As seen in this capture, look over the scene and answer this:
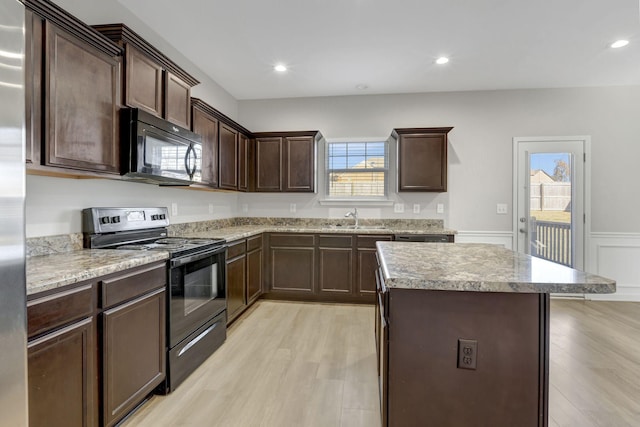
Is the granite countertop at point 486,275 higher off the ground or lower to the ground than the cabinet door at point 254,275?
higher

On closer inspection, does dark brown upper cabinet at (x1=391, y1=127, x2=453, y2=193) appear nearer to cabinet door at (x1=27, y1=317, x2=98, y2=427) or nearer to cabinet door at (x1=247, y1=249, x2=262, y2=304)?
cabinet door at (x1=247, y1=249, x2=262, y2=304)

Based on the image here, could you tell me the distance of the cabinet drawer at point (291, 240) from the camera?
376 cm

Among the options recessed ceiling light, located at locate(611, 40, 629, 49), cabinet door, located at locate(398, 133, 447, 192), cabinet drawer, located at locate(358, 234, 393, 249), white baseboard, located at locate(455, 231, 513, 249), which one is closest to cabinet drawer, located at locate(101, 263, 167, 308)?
cabinet drawer, located at locate(358, 234, 393, 249)

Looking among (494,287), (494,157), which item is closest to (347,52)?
(494,157)

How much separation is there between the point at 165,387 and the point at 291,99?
12.6 feet

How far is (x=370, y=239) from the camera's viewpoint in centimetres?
366

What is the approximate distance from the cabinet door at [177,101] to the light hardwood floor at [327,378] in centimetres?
200

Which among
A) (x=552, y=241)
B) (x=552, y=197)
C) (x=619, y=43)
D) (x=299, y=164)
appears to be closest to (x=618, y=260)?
(x=552, y=241)

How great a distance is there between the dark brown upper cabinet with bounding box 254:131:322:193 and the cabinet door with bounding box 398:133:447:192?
1196 mm

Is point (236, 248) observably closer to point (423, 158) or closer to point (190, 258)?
point (190, 258)

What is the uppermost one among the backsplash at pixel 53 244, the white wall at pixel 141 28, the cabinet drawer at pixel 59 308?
the white wall at pixel 141 28

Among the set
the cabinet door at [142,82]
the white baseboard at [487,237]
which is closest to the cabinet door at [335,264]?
the white baseboard at [487,237]

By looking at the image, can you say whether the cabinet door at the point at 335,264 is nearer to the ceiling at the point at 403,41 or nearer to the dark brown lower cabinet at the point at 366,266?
the dark brown lower cabinet at the point at 366,266

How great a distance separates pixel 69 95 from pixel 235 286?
2039 millimetres
